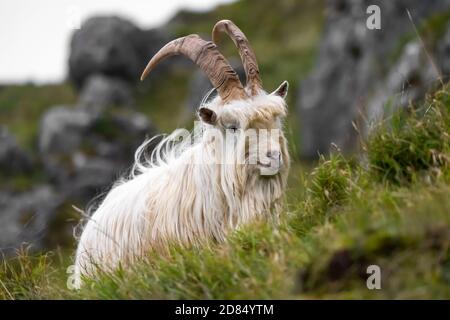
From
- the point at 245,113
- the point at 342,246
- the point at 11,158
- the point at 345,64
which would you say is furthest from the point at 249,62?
the point at 345,64

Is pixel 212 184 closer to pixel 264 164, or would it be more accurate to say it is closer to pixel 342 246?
pixel 264 164

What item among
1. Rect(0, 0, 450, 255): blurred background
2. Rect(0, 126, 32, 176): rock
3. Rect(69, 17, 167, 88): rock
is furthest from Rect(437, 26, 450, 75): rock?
Rect(69, 17, 167, 88): rock

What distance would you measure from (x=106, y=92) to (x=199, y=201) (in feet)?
132

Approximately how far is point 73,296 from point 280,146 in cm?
281

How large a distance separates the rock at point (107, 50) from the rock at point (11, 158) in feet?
46.3

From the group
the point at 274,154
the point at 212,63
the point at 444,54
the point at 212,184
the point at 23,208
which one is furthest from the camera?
the point at 23,208

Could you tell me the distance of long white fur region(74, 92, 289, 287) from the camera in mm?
7914

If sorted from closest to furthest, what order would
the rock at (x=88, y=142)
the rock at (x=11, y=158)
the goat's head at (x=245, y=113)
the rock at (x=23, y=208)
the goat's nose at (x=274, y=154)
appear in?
the goat's nose at (x=274, y=154), the goat's head at (x=245, y=113), the rock at (x=23, y=208), the rock at (x=88, y=142), the rock at (x=11, y=158)

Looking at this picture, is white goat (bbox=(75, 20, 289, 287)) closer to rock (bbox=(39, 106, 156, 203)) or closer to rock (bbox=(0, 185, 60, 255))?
rock (bbox=(0, 185, 60, 255))

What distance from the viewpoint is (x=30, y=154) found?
36.6 metres

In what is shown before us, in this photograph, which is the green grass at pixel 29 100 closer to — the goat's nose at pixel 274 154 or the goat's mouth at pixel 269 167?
the goat's mouth at pixel 269 167

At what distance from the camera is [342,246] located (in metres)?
4.96

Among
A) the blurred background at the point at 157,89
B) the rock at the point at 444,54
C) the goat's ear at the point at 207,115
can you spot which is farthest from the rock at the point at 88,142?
the goat's ear at the point at 207,115

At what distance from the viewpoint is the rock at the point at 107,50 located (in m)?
49.0
